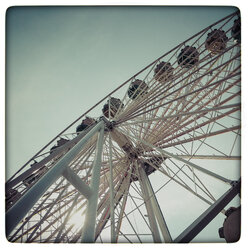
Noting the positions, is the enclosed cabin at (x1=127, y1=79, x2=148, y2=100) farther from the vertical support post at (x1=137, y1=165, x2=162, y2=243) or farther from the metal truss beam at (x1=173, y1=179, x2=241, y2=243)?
the metal truss beam at (x1=173, y1=179, x2=241, y2=243)

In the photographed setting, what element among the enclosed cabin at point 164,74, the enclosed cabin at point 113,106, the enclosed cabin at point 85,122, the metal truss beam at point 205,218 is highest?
the enclosed cabin at point 85,122

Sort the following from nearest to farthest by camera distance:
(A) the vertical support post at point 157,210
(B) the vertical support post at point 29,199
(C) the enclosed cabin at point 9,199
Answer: (B) the vertical support post at point 29,199, (C) the enclosed cabin at point 9,199, (A) the vertical support post at point 157,210

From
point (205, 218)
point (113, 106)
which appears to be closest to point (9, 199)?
point (205, 218)

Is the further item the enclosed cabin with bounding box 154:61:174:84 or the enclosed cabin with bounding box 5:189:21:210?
the enclosed cabin with bounding box 154:61:174:84

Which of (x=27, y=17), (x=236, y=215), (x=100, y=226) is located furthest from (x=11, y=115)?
(x=100, y=226)

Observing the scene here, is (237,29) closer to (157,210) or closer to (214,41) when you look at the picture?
(214,41)

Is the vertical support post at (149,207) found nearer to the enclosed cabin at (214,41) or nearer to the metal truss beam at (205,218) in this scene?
the metal truss beam at (205,218)

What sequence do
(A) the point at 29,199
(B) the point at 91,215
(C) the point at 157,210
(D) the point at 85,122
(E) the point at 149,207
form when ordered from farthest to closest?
(D) the point at 85,122 → (E) the point at 149,207 → (C) the point at 157,210 → (B) the point at 91,215 → (A) the point at 29,199

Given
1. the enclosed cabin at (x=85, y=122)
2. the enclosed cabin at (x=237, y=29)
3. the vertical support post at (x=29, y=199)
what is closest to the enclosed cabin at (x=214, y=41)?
the enclosed cabin at (x=237, y=29)

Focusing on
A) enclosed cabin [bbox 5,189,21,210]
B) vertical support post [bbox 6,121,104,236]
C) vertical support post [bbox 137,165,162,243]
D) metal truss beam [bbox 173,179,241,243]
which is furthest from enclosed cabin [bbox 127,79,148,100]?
vertical support post [bbox 6,121,104,236]

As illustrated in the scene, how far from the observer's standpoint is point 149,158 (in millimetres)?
10570
